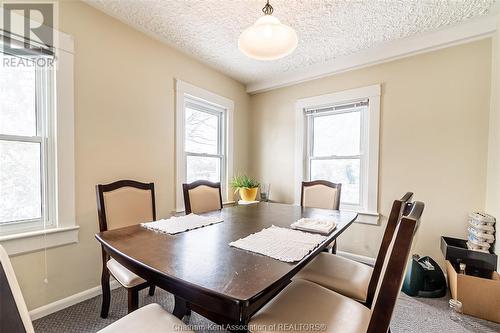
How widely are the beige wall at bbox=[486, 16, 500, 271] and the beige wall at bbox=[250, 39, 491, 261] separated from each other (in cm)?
6

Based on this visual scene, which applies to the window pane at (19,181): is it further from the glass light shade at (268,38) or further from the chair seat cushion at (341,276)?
the chair seat cushion at (341,276)

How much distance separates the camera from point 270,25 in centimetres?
133

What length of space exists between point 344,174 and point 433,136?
1.00 m

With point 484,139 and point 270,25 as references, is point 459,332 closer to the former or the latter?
point 484,139

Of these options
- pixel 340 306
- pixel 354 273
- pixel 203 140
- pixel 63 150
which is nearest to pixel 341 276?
pixel 354 273

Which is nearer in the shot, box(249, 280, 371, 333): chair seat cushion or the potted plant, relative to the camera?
box(249, 280, 371, 333): chair seat cushion

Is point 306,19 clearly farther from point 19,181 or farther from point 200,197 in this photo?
point 19,181

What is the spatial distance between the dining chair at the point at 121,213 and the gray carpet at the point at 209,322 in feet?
0.42

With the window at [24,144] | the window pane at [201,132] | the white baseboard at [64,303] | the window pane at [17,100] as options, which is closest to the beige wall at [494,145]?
the window pane at [201,132]

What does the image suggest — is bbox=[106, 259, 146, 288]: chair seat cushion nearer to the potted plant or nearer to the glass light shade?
the glass light shade

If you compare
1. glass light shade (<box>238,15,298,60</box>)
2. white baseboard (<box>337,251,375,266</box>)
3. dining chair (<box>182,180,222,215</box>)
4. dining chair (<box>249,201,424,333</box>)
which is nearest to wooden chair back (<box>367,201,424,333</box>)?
dining chair (<box>249,201,424,333</box>)

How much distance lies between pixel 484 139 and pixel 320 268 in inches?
82.3

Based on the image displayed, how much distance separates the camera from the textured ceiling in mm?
1844

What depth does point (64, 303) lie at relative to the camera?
5.74 ft
